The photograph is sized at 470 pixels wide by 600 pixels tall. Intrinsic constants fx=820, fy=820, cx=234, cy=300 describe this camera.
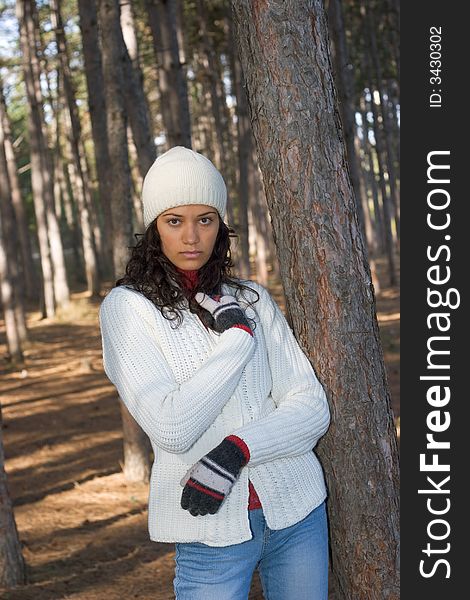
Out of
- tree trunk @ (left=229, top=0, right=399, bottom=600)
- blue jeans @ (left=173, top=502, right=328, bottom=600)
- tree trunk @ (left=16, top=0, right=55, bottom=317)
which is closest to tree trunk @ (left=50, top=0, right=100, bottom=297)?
tree trunk @ (left=16, top=0, right=55, bottom=317)

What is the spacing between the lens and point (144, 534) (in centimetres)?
661

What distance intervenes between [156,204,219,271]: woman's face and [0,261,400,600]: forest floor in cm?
308

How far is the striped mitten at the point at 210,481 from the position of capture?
8.02 ft

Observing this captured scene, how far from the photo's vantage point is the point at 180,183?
8.82 ft

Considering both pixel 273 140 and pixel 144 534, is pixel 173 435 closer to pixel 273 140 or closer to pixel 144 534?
pixel 273 140

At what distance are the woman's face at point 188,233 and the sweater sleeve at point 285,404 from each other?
293 mm

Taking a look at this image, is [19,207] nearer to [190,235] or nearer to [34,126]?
[34,126]

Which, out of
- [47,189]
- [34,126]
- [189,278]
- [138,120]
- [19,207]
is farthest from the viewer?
[19,207]

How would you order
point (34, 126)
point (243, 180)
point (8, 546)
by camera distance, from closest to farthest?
point (8, 546) → point (243, 180) → point (34, 126)

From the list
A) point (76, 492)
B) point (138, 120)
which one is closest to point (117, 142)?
point (138, 120)

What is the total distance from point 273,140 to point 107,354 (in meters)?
1.00

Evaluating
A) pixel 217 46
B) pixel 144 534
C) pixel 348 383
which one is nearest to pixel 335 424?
pixel 348 383

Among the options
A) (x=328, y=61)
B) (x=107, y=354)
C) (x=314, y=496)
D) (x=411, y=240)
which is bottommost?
(x=314, y=496)

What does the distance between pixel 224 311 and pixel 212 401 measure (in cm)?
33
